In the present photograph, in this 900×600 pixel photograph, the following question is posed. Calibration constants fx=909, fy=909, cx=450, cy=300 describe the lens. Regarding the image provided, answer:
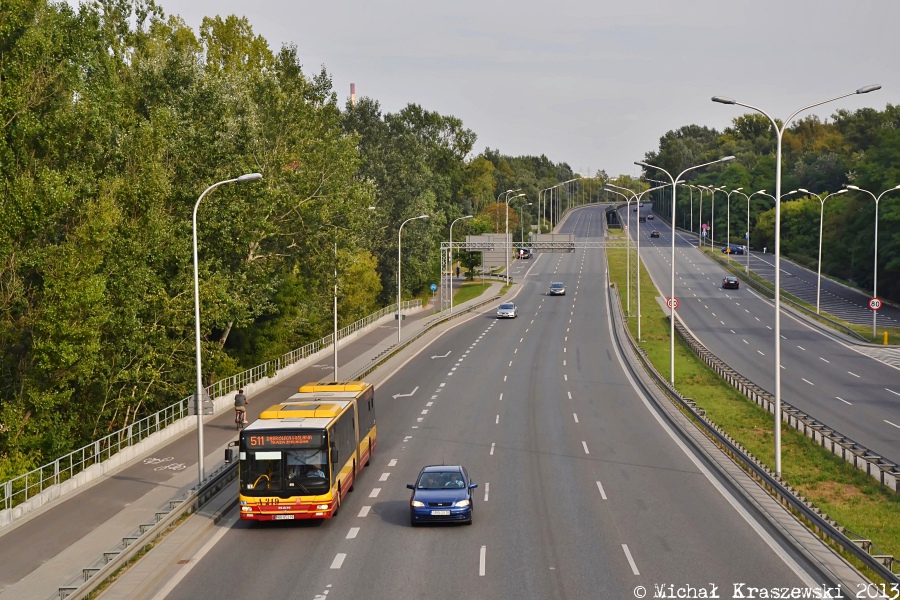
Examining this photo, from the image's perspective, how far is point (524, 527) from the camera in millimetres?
22359

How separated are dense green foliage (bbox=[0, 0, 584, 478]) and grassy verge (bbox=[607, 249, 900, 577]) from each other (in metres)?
20.7

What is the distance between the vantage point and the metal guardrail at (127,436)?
2662 cm

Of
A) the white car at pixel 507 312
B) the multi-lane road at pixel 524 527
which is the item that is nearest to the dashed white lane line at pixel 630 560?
the multi-lane road at pixel 524 527

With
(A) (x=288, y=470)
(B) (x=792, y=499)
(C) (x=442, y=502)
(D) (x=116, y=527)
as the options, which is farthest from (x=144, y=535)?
(B) (x=792, y=499)

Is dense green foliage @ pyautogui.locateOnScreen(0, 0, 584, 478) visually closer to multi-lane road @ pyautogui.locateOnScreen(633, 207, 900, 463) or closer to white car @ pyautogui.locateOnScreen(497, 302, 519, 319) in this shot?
white car @ pyautogui.locateOnScreen(497, 302, 519, 319)

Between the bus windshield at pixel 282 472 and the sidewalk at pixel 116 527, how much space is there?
1807 mm

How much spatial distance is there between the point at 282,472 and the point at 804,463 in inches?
752

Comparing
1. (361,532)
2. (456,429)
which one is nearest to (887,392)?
(456,429)

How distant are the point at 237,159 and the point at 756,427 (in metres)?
27.0

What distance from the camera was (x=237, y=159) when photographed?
44406 mm

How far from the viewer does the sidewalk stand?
18406 millimetres

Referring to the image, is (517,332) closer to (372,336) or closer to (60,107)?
(372,336)

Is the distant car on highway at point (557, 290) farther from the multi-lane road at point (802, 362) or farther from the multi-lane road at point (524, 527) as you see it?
the multi-lane road at point (524, 527)

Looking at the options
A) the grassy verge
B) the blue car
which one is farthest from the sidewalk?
the grassy verge
